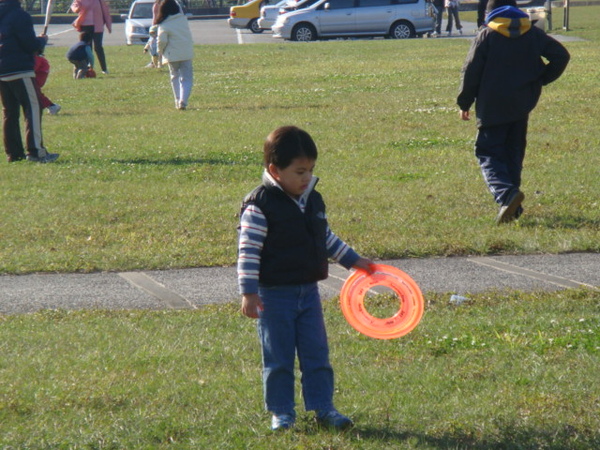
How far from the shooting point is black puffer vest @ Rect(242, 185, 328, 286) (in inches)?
161

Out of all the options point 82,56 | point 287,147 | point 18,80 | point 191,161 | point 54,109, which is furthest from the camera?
point 82,56

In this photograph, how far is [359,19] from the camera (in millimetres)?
34375

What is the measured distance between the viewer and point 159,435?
419 centimetres

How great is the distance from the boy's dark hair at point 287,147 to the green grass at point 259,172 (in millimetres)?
3320

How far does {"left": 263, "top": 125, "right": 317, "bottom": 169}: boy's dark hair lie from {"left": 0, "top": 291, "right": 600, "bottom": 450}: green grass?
120 centimetres

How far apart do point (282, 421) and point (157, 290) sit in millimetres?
2646

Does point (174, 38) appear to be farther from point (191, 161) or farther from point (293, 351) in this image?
point (293, 351)

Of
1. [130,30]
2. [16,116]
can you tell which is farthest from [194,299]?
[130,30]

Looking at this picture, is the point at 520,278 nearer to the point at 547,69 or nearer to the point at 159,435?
the point at 547,69

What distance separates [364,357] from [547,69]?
4045 millimetres

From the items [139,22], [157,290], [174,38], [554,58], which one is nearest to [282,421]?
[157,290]

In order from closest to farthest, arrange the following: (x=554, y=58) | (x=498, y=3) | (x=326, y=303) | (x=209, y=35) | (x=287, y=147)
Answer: (x=287, y=147), (x=326, y=303), (x=554, y=58), (x=498, y=3), (x=209, y=35)

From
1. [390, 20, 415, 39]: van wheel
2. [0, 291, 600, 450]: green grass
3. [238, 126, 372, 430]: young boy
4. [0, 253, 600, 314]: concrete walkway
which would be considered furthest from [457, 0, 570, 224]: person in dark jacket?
[390, 20, 415, 39]: van wheel

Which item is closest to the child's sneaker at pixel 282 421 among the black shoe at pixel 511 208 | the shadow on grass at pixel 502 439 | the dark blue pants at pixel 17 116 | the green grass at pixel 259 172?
the shadow on grass at pixel 502 439
